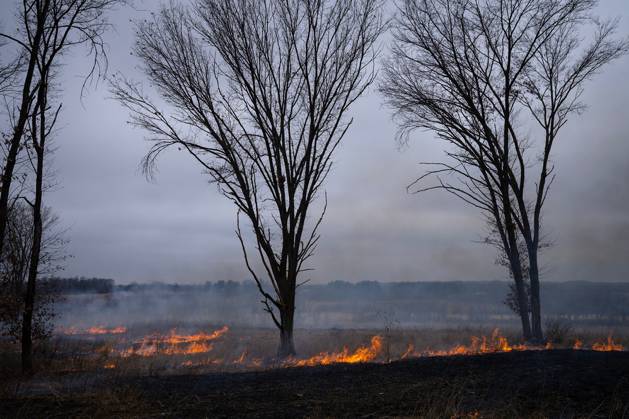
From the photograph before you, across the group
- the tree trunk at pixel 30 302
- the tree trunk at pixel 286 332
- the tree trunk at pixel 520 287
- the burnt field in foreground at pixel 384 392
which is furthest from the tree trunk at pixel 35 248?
the tree trunk at pixel 520 287

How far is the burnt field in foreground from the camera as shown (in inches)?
239

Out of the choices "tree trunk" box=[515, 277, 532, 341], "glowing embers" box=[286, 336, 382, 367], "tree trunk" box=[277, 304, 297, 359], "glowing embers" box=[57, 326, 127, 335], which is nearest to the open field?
"glowing embers" box=[286, 336, 382, 367]

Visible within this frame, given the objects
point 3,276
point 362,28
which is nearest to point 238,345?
point 3,276

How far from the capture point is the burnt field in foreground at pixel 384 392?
6074 mm

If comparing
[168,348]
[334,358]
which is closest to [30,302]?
[334,358]

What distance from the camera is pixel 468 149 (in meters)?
14.9

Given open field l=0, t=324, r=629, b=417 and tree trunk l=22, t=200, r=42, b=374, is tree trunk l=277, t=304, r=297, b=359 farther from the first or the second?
tree trunk l=22, t=200, r=42, b=374

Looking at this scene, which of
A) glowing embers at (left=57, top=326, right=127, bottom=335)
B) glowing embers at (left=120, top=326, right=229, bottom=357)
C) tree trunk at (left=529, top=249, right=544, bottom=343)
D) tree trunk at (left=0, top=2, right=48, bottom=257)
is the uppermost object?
tree trunk at (left=0, top=2, right=48, bottom=257)

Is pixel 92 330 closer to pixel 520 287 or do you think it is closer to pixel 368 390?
pixel 520 287

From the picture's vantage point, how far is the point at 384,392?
729cm

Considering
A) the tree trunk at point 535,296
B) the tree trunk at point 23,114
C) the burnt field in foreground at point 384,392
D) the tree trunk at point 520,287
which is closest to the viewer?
the burnt field in foreground at point 384,392

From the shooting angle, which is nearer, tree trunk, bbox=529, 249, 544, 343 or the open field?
the open field

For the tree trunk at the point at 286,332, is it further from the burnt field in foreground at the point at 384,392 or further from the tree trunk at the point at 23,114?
the tree trunk at the point at 23,114

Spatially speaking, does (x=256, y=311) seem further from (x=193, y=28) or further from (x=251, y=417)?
(x=251, y=417)
